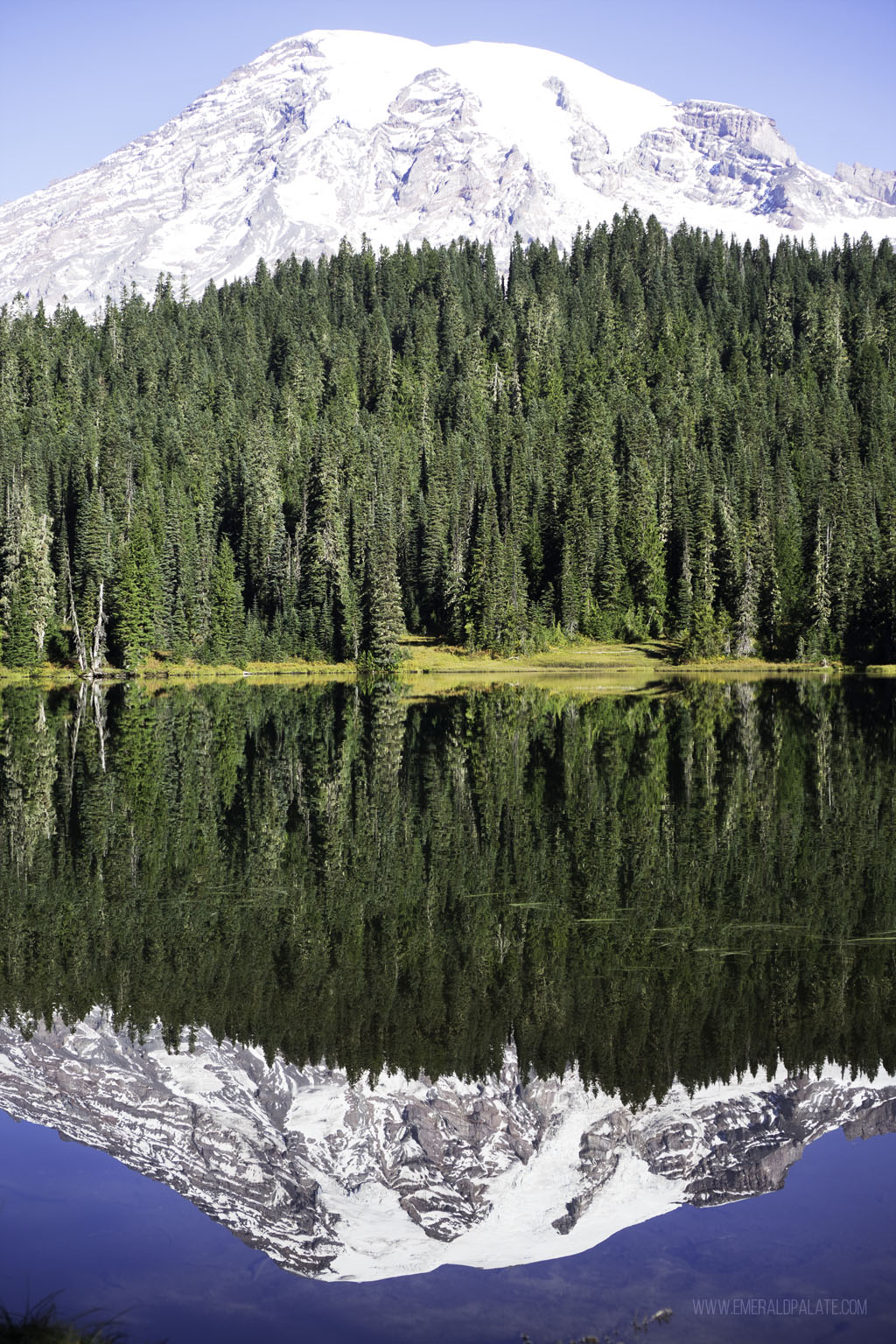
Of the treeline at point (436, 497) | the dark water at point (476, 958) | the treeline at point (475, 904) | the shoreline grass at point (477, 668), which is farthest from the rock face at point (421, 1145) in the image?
the treeline at point (436, 497)

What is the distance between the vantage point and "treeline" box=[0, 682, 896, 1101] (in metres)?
16.7

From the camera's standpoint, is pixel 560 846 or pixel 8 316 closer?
pixel 560 846

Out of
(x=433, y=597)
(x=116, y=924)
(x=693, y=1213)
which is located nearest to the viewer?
(x=693, y=1213)

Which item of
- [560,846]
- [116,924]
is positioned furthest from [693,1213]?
[560,846]

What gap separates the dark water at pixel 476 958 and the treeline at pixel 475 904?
74mm

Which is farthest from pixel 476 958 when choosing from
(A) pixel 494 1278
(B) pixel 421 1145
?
(A) pixel 494 1278

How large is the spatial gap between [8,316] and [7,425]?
2176 inches

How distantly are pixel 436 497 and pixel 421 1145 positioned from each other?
121 meters

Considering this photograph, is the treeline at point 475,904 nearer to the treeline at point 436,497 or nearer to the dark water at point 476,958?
the dark water at point 476,958

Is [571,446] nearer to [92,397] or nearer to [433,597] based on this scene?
[433,597]

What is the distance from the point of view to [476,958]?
64.3 feet

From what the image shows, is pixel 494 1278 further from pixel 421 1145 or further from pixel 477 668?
pixel 477 668

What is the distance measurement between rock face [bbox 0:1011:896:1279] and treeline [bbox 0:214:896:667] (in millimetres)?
95156

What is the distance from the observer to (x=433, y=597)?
5123 inches
